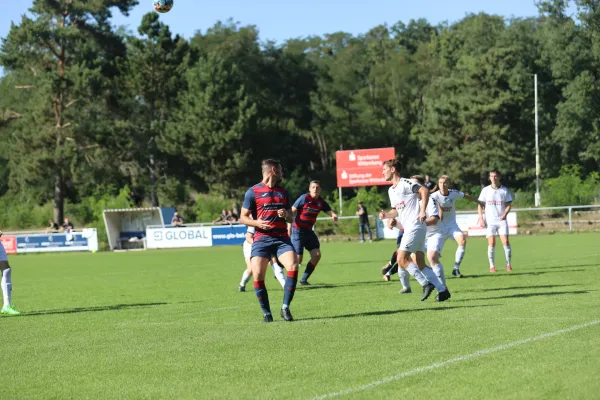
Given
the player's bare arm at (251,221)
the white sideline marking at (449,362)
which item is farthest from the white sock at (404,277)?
the white sideline marking at (449,362)

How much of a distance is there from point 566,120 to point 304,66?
25.9 meters

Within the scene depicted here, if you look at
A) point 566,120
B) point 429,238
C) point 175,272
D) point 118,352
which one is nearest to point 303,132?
Result: point 566,120

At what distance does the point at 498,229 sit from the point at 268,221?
32.2ft

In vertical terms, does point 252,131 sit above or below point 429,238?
above

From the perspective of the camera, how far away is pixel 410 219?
500 inches

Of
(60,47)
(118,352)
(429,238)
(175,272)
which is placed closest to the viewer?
(118,352)

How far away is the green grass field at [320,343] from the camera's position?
6.91m

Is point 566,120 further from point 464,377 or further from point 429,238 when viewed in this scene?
point 464,377

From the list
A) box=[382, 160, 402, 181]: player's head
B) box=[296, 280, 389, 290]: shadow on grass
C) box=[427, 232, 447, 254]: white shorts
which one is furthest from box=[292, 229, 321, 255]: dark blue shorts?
box=[382, 160, 402, 181]: player's head

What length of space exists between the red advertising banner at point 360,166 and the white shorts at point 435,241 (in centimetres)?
3206

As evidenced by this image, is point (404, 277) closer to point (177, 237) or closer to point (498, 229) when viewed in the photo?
point (498, 229)

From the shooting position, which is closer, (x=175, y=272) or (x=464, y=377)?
(x=464, y=377)

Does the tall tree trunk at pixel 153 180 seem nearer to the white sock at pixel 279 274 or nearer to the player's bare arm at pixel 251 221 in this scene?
the white sock at pixel 279 274

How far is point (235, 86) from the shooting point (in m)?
69.2
